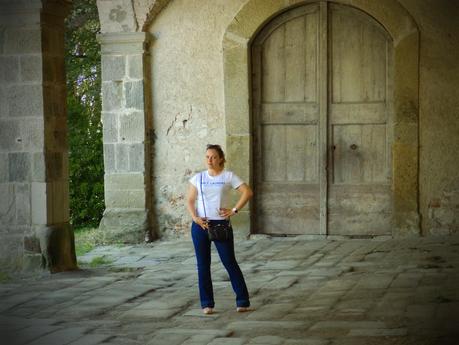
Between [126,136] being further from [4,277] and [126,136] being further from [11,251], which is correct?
[4,277]

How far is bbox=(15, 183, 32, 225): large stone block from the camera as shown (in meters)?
8.00

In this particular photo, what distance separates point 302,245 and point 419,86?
2.08 meters

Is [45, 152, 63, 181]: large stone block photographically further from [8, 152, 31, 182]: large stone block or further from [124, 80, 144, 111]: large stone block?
[124, 80, 144, 111]: large stone block

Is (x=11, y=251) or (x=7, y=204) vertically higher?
(x=7, y=204)

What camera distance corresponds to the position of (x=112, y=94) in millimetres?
10281

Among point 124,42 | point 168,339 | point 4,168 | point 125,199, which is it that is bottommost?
point 168,339

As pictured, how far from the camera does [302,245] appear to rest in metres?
9.51

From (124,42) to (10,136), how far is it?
8.57ft

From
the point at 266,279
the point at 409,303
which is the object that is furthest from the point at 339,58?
the point at 409,303

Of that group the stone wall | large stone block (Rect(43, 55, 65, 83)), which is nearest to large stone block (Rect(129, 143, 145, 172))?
the stone wall

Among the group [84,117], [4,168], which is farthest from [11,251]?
[84,117]

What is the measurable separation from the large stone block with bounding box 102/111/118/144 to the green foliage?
274cm

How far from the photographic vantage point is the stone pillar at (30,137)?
7.93 meters

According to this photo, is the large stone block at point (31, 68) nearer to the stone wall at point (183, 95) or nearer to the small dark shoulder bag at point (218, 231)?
the stone wall at point (183, 95)
